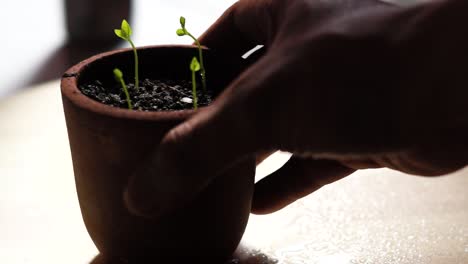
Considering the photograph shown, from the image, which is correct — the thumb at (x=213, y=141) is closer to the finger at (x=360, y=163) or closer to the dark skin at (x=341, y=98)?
the dark skin at (x=341, y=98)

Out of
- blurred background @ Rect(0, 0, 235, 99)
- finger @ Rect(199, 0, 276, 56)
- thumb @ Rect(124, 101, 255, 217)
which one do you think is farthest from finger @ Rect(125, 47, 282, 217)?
blurred background @ Rect(0, 0, 235, 99)

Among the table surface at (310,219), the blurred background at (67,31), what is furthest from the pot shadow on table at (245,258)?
the blurred background at (67,31)

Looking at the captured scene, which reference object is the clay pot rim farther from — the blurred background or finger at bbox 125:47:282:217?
the blurred background

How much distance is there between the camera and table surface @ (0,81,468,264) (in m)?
0.57

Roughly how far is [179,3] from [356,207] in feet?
3.11

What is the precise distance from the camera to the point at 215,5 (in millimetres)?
1433

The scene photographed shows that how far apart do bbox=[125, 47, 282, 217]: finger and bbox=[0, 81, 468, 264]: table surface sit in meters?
0.20

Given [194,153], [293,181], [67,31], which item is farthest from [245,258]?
[67,31]

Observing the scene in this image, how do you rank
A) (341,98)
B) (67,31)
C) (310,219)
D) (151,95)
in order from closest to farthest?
(341,98)
(151,95)
(310,219)
(67,31)

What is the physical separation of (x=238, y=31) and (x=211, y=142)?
0.80ft

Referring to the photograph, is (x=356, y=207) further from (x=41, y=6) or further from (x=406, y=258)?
(x=41, y=6)

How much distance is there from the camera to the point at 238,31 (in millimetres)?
595

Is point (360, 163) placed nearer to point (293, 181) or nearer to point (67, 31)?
point (293, 181)

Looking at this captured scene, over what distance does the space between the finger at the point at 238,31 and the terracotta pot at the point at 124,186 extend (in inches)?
2.5
